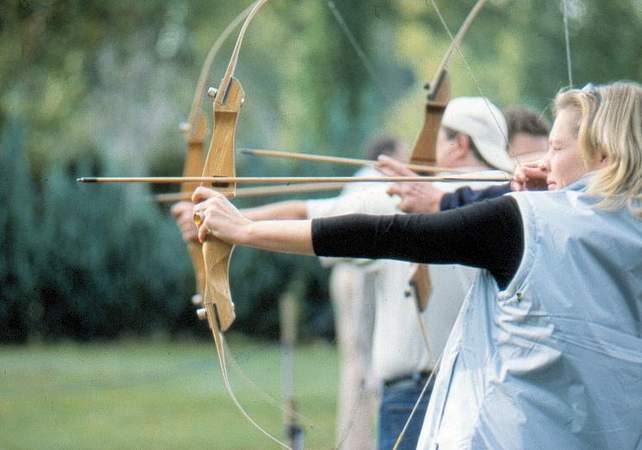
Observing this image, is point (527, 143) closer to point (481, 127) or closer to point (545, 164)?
point (481, 127)

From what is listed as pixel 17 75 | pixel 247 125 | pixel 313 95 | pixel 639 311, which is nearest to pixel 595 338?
pixel 639 311

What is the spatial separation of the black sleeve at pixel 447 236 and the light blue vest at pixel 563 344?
0.03 m

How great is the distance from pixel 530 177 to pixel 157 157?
14494 mm

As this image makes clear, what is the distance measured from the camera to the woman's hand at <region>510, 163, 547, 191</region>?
3084 millimetres

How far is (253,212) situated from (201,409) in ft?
18.3

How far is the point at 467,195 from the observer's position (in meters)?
3.61

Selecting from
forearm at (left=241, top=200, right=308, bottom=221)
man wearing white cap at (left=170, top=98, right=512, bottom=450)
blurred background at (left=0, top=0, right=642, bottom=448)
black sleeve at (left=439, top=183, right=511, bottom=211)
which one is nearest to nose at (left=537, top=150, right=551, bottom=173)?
black sleeve at (left=439, top=183, right=511, bottom=211)

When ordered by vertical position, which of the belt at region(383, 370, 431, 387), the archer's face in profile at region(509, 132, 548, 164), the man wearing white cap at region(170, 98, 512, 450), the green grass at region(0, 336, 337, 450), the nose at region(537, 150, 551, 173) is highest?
the nose at region(537, 150, 551, 173)

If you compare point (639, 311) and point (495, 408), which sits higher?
point (639, 311)

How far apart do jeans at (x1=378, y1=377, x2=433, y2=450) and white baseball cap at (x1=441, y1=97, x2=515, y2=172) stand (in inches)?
29.3

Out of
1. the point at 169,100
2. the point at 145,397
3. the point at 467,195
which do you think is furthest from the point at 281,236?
the point at 169,100

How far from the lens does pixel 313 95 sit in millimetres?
20594

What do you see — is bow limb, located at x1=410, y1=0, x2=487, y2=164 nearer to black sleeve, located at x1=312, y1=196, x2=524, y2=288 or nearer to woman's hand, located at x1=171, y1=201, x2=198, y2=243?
woman's hand, located at x1=171, y1=201, x2=198, y2=243

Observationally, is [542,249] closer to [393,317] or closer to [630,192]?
[630,192]
